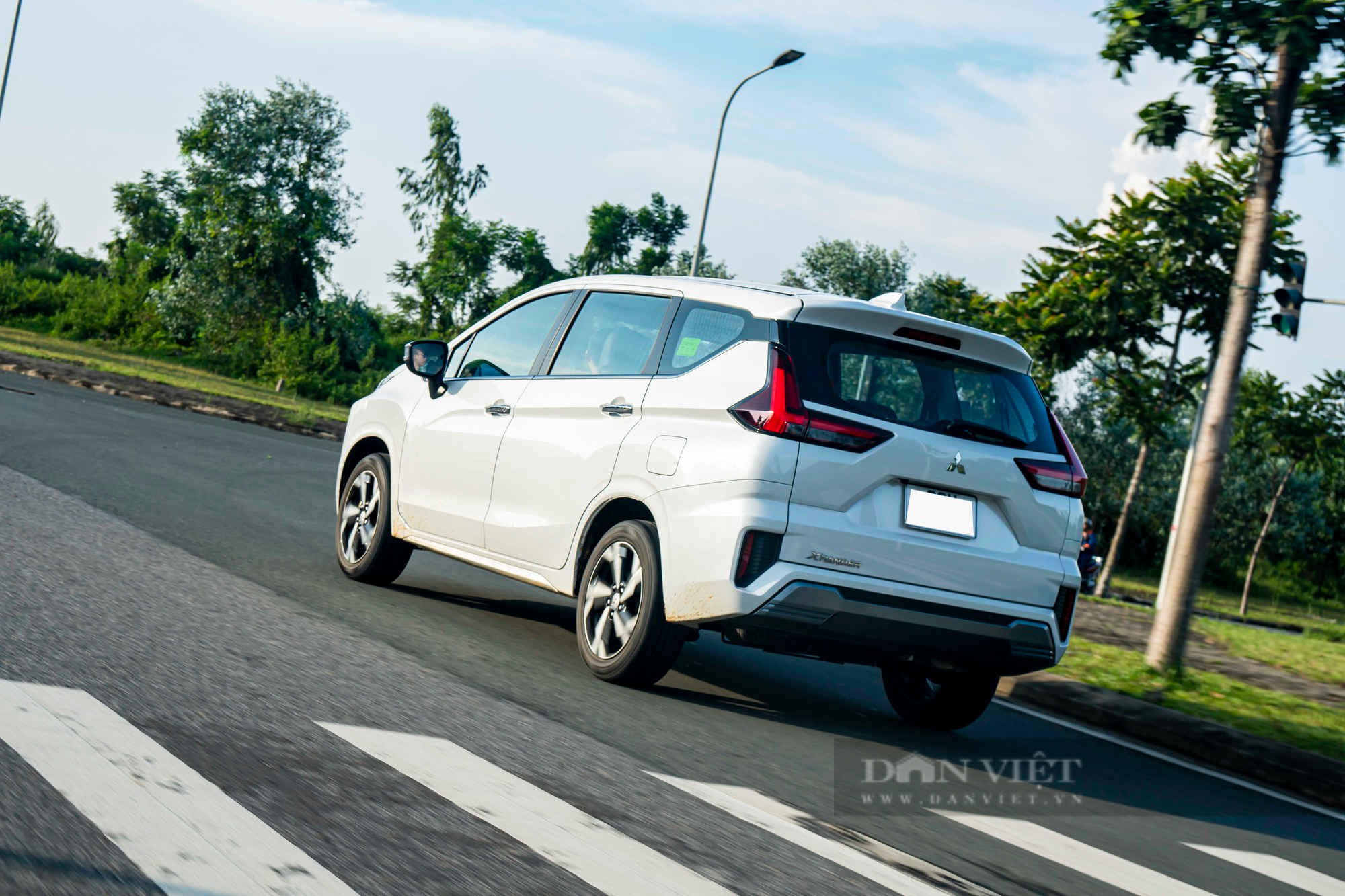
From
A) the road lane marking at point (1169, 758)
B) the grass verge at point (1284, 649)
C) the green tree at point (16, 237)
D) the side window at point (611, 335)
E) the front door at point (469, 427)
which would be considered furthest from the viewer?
the green tree at point (16, 237)

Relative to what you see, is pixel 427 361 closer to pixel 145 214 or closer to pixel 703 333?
pixel 703 333

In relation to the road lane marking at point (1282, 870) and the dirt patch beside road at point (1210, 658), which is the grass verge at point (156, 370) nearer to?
the dirt patch beside road at point (1210, 658)

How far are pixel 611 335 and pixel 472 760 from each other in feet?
9.40

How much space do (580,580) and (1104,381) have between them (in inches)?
820

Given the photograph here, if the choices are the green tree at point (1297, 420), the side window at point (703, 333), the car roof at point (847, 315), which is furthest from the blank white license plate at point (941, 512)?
the green tree at point (1297, 420)

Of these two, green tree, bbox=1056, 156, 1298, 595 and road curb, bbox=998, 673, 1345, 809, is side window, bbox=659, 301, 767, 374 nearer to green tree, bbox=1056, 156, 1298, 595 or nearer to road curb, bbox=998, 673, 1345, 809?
road curb, bbox=998, 673, 1345, 809

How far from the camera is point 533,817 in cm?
396

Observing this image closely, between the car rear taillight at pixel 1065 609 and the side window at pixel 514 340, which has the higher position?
the side window at pixel 514 340

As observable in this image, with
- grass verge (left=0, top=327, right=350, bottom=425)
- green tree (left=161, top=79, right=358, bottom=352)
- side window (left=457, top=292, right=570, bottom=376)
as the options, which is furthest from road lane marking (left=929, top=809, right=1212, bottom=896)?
green tree (left=161, top=79, right=358, bottom=352)

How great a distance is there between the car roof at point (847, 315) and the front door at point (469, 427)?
1.33m

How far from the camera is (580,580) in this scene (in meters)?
6.53

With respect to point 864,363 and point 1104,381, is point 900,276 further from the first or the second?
point 864,363

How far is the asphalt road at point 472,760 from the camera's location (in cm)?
353

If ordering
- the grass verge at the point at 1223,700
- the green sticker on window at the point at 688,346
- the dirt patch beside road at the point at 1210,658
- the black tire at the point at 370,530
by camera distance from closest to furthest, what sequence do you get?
the green sticker on window at the point at 688,346 → the grass verge at the point at 1223,700 → the black tire at the point at 370,530 → the dirt patch beside road at the point at 1210,658
